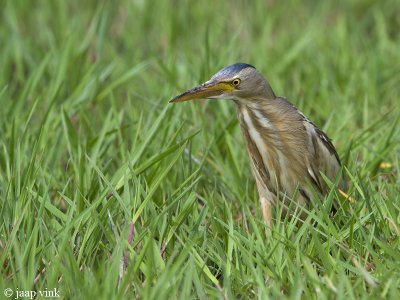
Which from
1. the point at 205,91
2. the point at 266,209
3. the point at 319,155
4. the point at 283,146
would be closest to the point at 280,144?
the point at 283,146

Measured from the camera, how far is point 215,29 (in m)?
5.45

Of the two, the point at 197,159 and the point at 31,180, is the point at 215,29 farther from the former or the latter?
the point at 31,180

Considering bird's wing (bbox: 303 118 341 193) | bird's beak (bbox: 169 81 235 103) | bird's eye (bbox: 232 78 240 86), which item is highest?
bird's eye (bbox: 232 78 240 86)

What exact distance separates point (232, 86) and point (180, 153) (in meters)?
0.51

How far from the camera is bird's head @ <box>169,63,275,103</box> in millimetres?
3383

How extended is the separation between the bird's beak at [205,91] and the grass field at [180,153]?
0.11m

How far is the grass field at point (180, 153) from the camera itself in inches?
104

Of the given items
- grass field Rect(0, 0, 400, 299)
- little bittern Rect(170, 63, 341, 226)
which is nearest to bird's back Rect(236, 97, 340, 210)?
little bittern Rect(170, 63, 341, 226)

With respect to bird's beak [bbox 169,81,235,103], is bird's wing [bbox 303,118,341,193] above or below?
below

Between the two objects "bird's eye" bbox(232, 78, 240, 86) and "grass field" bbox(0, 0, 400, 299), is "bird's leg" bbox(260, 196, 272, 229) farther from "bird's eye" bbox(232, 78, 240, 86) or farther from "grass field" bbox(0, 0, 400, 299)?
"bird's eye" bbox(232, 78, 240, 86)

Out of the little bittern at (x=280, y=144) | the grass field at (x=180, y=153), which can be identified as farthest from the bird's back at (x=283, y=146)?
the grass field at (x=180, y=153)

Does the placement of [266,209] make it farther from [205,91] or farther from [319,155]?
[205,91]

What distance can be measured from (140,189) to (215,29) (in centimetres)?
260

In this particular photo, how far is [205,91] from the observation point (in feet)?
11.1
